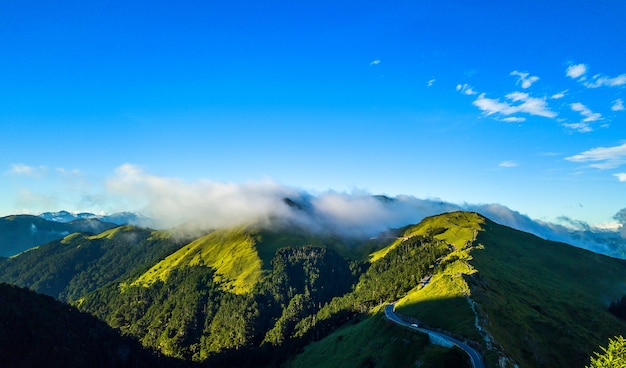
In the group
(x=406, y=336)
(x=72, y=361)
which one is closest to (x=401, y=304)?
(x=406, y=336)

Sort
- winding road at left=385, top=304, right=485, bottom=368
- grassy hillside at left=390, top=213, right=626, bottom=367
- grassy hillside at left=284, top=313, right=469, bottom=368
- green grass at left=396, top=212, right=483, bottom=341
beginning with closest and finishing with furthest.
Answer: winding road at left=385, top=304, right=485, bottom=368
grassy hillside at left=284, top=313, right=469, bottom=368
green grass at left=396, top=212, right=483, bottom=341
grassy hillside at left=390, top=213, right=626, bottom=367

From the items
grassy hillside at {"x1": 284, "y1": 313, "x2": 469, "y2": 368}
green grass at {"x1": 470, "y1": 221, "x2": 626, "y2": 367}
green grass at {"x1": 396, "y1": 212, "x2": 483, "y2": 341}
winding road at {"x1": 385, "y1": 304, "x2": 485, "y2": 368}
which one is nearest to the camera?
winding road at {"x1": 385, "y1": 304, "x2": 485, "y2": 368}

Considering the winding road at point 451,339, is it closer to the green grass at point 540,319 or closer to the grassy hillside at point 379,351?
the grassy hillside at point 379,351

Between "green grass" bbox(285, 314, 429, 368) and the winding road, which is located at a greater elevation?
the winding road

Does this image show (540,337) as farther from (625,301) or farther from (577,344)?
(625,301)

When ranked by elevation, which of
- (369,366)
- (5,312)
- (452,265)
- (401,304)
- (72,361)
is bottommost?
(72,361)

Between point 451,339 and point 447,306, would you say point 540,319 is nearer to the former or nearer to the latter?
point 447,306

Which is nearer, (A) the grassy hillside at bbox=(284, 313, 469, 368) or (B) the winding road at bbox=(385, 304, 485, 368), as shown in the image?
(B) the winding road at bbox=(385, 304, 485, 368)

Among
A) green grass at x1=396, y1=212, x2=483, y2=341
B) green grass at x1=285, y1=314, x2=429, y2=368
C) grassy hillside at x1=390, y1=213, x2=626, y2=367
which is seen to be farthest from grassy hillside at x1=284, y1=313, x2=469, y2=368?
grassy hillside at x1=390, y1=213, x2=626, y2=367

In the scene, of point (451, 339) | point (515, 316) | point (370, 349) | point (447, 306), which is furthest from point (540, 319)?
point (370, 349)

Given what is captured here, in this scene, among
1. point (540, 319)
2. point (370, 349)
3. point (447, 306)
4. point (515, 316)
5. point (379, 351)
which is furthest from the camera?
point (540, 319)

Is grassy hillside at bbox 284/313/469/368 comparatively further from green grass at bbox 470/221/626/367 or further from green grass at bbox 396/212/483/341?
green grass at bbox 470/221/626/367
